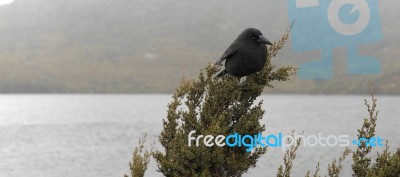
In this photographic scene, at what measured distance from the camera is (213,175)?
31.7 feet

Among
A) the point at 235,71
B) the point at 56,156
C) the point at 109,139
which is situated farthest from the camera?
the point at 109,139

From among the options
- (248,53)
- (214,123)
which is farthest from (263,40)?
(214,123)

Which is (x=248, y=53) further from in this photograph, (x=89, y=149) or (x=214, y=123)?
(x=89, y=149)

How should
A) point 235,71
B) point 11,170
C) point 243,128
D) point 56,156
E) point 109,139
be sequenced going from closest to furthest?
point 235,71
point 243,128
point 11,170
point 56,156
point 109,139

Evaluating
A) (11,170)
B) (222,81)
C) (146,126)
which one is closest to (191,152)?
(222,81)

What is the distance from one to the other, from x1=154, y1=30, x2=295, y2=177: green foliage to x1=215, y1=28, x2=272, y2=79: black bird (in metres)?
0.68

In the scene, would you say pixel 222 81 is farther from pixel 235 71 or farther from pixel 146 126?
pixel 146 126

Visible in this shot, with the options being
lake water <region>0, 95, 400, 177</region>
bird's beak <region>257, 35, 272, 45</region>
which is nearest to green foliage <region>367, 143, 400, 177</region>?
bird's beak <region>257, 35, 272, 45</region>

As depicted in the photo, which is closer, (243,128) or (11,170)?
(243,128)

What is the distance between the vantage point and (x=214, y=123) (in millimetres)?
9242

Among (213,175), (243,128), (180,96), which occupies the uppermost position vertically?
(180,96)

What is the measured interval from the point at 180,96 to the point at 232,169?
2.23 metres

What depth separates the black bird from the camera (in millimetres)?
8820

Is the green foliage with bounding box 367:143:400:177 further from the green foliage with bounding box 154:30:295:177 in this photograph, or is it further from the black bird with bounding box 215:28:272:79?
the black bird with bounding box 215:28:272:79
